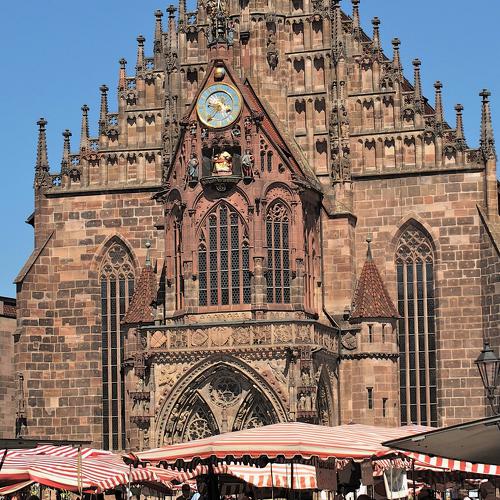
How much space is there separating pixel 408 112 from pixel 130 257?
1222cm

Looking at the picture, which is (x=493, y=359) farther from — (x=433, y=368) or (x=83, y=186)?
(x=83, y=186)

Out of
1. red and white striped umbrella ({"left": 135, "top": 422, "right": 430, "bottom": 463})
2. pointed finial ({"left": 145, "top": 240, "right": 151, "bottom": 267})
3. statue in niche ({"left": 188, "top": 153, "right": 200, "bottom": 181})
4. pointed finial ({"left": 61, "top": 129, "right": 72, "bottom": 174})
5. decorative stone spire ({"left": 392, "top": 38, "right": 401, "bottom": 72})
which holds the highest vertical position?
decorative stone spire ({"left": 392, "top": 38, "right": 401, "bottom": 72})

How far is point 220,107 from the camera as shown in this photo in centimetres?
5869

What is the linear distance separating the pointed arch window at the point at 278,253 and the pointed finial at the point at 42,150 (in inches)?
429

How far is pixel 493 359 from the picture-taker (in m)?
37.5

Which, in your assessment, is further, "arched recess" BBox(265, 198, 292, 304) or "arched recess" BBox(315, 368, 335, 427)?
"arched recess" BBox(265, 198, 292, 304)

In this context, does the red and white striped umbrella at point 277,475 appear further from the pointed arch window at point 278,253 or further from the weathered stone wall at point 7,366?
the weathered stone wall at point 7,366

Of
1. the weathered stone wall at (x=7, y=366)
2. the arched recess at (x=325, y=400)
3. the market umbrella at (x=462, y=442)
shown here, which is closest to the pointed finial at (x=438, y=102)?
the arched recess at (x=325, y=400)

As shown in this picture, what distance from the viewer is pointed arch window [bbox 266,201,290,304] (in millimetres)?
58219

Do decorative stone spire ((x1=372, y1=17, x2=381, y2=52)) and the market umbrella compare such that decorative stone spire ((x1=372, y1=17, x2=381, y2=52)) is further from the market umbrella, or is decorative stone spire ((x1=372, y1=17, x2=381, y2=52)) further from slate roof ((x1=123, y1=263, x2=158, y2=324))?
the market umbrella

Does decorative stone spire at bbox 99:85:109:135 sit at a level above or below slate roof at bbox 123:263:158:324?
above

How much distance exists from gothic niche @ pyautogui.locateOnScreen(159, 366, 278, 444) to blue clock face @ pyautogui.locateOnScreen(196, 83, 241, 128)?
29.3ft

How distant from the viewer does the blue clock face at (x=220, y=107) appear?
5856 cm

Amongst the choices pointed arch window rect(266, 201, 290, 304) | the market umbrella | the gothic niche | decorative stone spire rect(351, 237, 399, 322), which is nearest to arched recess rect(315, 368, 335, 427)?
the gothic niche
